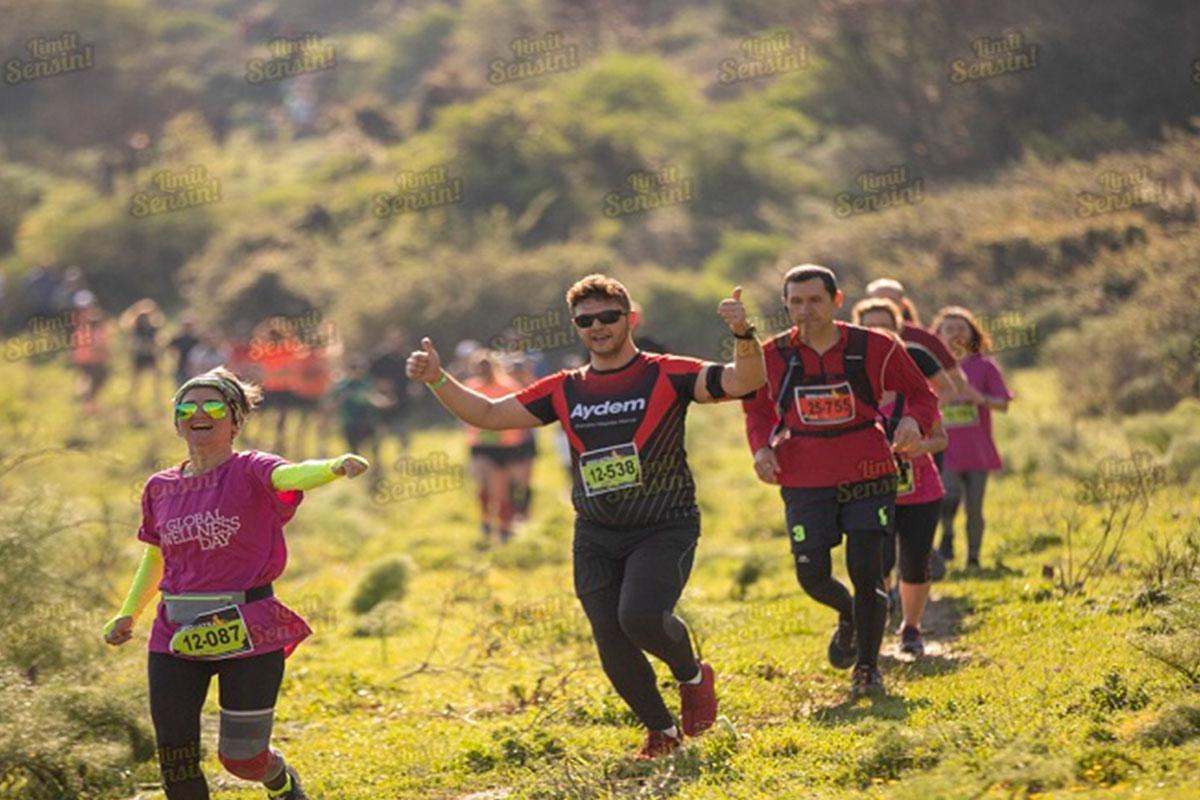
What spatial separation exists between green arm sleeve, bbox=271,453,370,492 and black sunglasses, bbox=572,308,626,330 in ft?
3.87

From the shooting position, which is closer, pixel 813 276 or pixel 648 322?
pixel 813 276

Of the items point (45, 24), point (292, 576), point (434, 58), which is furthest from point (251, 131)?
point (292, 576)

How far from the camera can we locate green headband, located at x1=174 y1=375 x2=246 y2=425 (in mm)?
7152

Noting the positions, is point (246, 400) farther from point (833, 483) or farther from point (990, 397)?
point (990, 397)

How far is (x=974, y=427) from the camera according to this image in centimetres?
1220

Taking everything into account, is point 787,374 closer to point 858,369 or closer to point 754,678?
point 858,369

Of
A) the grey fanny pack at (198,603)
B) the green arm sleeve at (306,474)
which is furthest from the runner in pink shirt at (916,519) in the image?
the grey fanny pack at (198,603)

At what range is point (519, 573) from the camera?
50.5ft

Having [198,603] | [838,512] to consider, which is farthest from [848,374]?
[198,603]

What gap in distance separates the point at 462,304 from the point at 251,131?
33189 millimetres

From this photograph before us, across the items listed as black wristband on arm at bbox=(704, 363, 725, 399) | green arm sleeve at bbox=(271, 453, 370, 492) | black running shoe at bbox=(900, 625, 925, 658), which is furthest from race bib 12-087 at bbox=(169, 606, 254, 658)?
black running shoe at bbox=(900, 625, 925, 658)

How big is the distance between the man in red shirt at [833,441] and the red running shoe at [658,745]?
3.74ft

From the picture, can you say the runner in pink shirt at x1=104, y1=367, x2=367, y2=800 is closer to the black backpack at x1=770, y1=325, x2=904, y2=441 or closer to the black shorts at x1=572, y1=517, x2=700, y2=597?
the black shorts at x1=572, y1=517, x2=700, y2=597

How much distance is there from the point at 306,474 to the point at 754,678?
343 centimetres
